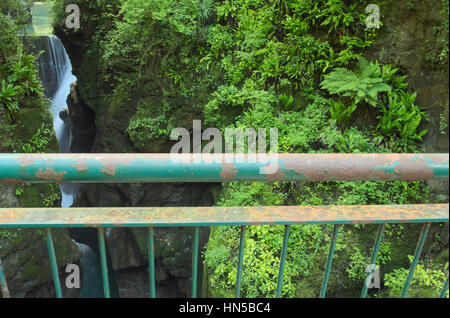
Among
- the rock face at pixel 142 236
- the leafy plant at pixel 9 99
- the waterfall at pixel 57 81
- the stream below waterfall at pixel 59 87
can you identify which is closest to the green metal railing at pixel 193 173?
the rock face at pixel 142 236

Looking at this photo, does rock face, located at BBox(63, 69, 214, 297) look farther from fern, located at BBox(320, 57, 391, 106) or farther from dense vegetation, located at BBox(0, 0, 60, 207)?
fern, located at BBox(320, 57, 391, 106)

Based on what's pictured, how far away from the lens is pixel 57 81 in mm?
14648

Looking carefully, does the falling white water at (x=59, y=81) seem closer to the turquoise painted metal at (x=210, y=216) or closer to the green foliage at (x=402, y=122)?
the green foliage at (x=402, y=122)

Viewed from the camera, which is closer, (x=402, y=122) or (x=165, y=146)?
(x=402, y=122)

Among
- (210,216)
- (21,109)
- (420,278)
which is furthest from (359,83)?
(21,109)

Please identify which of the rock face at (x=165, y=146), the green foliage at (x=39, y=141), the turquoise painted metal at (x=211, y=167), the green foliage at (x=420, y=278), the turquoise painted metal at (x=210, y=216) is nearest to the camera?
the turquoise painted metal at (x=211, y=167)

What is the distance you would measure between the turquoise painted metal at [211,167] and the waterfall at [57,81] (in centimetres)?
1365

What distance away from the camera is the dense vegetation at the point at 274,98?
502 centimetres

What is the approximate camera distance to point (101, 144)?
404 inches

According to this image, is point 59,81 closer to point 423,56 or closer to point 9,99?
point 9,99

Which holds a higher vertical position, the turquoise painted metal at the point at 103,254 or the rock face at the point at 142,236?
the turquoise painted metal at the point at 103,254

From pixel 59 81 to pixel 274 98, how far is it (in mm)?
11976
